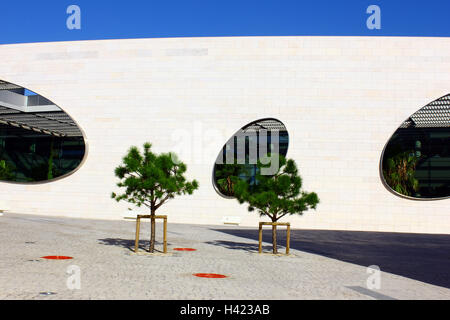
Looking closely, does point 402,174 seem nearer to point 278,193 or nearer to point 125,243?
point 278,193

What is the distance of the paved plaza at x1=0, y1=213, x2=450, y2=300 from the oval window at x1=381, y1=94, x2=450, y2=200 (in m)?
11.7

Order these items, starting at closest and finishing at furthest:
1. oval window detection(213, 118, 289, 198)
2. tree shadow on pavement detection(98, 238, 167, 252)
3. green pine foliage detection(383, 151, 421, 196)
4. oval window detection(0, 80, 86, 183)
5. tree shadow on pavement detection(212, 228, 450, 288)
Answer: tree shadow on pavement detection(212, 228, 450, 288) → tree shadow on pavement detection(98, 238, 167, 252) → green pine foliage detection(383, 151, 421, 196) → oval window detection(213, 118, 289, 198) → oval window detection(0, 80, 86, 183)

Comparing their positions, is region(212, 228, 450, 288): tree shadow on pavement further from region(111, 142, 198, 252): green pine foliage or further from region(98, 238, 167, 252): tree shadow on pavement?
region(111, 142, 198, 252): green pine foliage

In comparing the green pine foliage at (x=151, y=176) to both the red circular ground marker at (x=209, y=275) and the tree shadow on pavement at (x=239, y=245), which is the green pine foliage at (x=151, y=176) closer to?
the tree shadow on pavement at (x=239, y=245)

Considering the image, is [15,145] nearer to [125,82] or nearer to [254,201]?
[125,82]

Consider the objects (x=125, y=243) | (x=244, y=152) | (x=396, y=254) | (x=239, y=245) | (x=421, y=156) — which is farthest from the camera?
(x=244, y=152)

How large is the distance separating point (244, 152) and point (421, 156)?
9.93 metres

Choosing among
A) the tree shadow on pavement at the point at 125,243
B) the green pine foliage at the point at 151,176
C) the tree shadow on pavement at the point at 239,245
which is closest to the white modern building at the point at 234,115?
the tree shadow on pavement at the point at 239,245

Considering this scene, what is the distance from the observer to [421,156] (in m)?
24.3

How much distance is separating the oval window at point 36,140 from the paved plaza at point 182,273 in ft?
40.5

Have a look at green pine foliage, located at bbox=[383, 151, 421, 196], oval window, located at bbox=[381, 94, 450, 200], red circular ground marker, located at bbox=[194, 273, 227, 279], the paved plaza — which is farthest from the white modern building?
red circular ground marker, located at bbox=[194, 273, 227, 279]

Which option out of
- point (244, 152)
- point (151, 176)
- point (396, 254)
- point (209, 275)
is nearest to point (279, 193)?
point (151, 176)

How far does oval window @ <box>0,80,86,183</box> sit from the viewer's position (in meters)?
26.9

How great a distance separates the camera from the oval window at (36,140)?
26906mm
